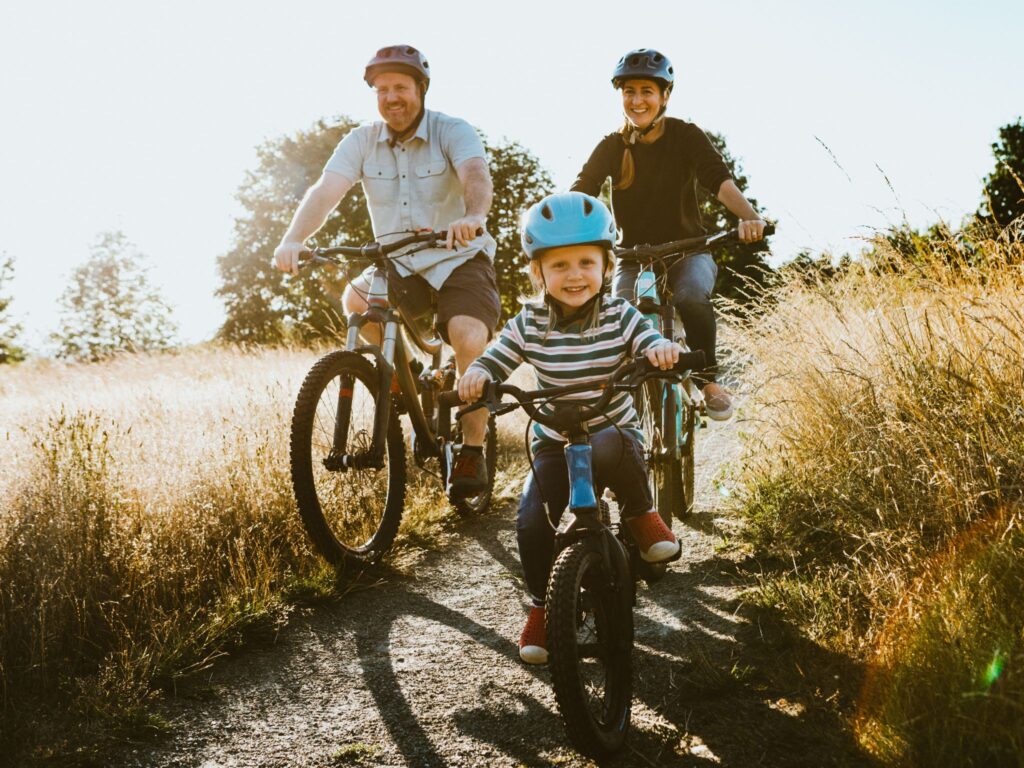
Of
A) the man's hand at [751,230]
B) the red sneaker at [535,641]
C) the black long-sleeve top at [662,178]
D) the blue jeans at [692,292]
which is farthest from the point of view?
the black long-sleeve top at [662,178]

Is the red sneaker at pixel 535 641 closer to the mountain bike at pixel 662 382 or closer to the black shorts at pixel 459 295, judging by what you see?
the mountain bike at pixel 662 382

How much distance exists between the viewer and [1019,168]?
68.9 feet

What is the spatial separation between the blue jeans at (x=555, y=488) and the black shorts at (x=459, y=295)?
1896mm

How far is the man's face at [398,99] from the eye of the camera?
474 cm

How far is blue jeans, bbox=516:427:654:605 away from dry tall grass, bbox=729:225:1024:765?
925mm

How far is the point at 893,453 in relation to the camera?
142 inches

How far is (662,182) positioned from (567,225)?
7.88ft

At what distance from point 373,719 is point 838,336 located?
366 cm

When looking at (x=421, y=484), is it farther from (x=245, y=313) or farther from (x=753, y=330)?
(x=245, y=313)

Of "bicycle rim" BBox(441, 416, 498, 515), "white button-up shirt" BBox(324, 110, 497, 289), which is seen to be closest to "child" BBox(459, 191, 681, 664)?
"white button-up shirt" BBox(324, 110, 497, 289)

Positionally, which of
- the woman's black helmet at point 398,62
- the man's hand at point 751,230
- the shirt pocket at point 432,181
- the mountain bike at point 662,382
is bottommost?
the mountain bike at point 662,382

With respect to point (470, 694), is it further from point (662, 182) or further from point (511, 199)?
point (511, 199)

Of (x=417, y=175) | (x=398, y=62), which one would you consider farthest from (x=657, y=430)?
(x=398, y=62)

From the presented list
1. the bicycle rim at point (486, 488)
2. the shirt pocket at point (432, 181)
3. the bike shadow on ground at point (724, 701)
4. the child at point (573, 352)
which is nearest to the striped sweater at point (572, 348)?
the child at point (573, 352)
